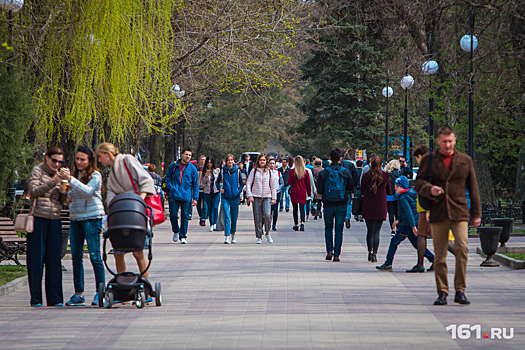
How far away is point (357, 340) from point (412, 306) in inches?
75.0

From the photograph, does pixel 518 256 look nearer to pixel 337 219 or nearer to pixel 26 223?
pixel 337 219

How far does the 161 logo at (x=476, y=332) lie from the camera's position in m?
6.18

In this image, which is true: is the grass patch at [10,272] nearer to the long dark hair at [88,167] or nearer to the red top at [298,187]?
the long dark hair at [88,167]

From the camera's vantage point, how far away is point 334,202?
12094 mm

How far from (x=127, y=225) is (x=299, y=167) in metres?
10.8

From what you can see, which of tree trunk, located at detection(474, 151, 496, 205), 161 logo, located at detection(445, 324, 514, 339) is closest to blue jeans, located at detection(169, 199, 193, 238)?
161 logo, located at detection(445, 324, 514, 339)

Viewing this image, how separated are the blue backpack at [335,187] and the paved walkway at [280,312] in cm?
114

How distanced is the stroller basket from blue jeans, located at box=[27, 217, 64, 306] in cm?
105

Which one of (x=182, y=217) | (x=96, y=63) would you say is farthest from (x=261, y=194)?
(x=96, y=63)

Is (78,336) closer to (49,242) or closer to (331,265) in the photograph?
(49,242)

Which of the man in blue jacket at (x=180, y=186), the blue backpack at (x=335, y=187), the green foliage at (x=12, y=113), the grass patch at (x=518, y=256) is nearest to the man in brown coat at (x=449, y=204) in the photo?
the blue backpack at (x=335, y=187)

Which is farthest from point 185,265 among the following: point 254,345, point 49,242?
point 254,345

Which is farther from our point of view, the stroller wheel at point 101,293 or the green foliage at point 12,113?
the green foliage at point 12,113

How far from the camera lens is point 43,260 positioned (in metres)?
8.14
